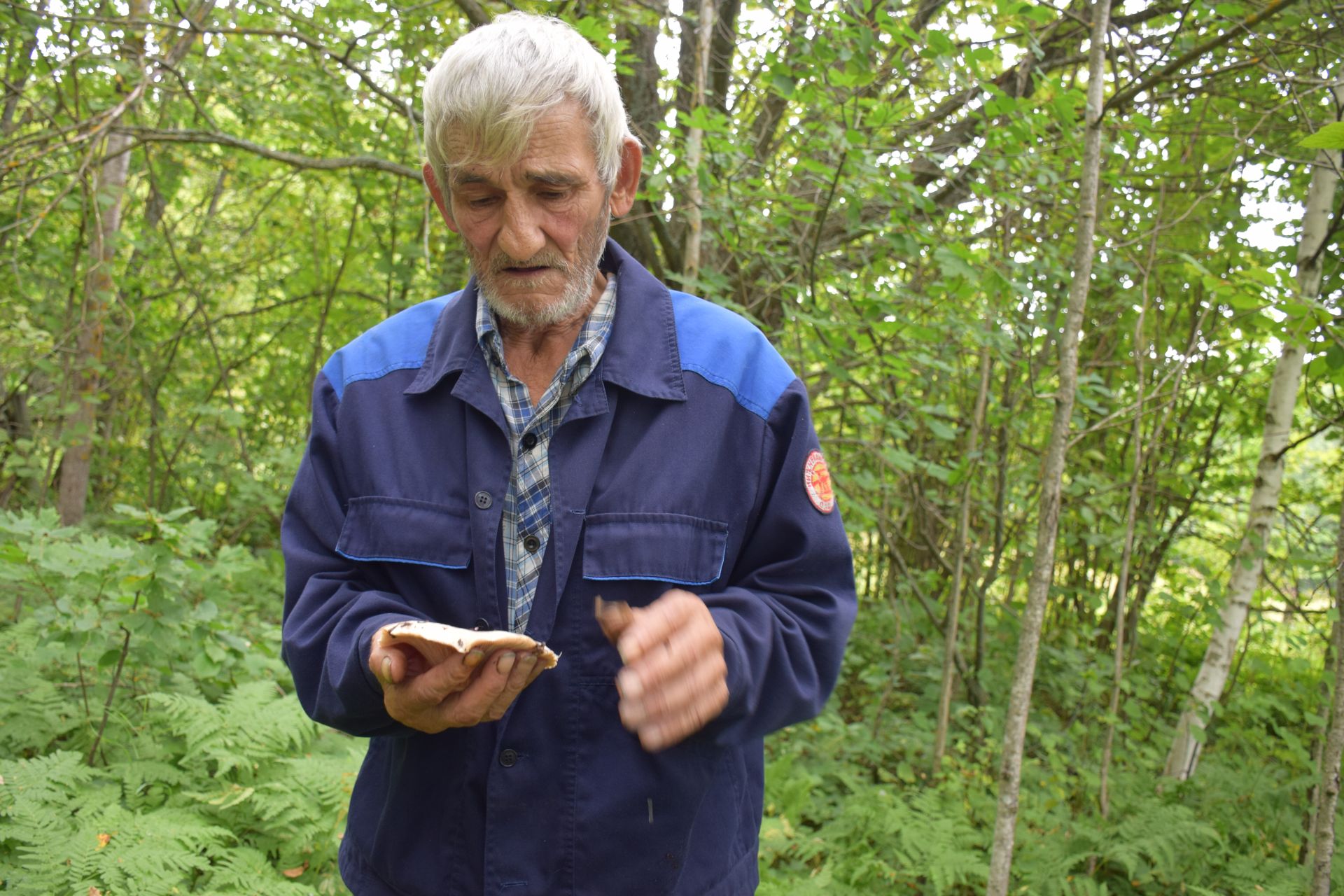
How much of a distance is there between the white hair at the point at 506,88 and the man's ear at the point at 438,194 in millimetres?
86

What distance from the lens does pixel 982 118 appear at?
3670 millimetres

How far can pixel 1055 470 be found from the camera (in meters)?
3.04

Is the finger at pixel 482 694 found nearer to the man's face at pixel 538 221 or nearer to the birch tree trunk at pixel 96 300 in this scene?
the man's face at pixel 538 221

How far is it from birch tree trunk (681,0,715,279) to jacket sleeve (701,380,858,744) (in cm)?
255

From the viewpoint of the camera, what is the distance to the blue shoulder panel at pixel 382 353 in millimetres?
1637

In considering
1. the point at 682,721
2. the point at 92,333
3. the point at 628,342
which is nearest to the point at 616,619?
the point at 682,721

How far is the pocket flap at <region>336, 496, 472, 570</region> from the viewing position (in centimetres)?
150

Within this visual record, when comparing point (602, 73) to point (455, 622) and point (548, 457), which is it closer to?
point (548, 457)

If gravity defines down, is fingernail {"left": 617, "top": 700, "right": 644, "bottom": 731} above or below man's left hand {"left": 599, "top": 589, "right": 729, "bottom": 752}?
below

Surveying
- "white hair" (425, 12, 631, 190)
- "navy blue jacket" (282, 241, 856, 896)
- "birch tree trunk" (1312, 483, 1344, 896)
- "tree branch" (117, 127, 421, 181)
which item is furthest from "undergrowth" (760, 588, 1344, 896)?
"tree branch" (117, 127, 421, 181)

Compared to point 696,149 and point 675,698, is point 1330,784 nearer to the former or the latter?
point 675,698

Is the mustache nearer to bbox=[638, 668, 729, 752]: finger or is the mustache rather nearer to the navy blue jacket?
the navy blue jacket

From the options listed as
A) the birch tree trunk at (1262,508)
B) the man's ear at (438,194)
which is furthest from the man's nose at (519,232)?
the birch tree trunk at (1262,508)

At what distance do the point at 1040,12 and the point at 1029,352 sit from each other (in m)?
1.77
